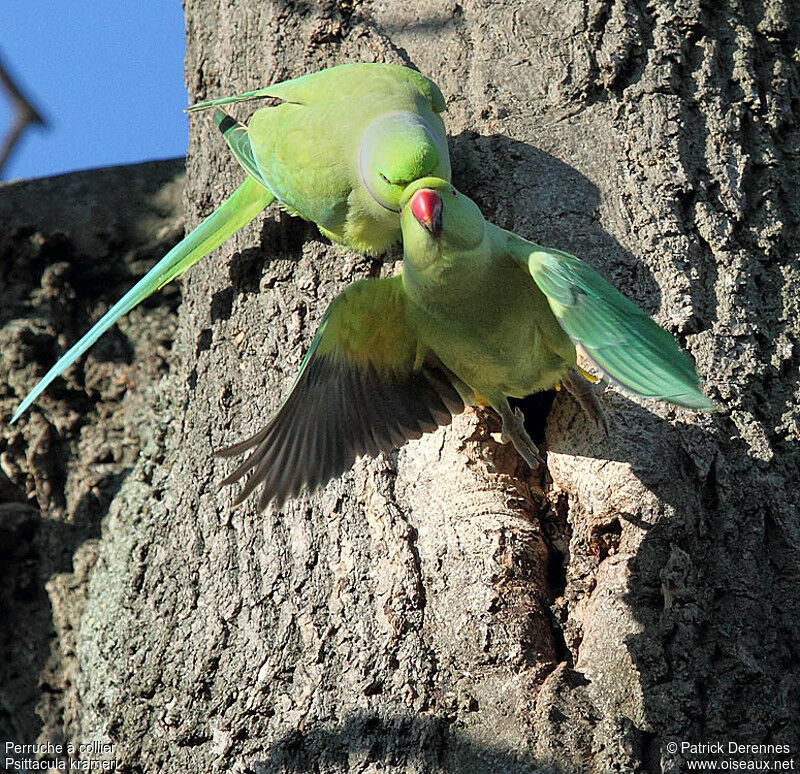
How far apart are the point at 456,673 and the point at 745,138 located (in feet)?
4.69

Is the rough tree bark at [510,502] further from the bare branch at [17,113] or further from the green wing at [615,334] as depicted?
the bare branch at [17,113]

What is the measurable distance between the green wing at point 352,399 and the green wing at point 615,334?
0.43 meters

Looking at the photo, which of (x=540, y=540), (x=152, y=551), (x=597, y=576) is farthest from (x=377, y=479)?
(x=152, y=551)

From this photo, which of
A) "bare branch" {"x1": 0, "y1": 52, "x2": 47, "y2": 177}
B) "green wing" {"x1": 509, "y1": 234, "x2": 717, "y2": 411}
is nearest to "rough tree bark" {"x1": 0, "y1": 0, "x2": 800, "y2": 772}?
"green wing" {"x1": 509, "y1": 234, "x2": 717, "y2": 411}

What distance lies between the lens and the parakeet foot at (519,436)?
6.72ft

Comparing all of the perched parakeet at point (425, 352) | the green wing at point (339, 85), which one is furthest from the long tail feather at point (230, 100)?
the perched parakeet at point (425, 352)

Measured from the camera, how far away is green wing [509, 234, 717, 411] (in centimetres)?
162

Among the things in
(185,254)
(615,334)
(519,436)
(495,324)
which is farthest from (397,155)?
(615,334)

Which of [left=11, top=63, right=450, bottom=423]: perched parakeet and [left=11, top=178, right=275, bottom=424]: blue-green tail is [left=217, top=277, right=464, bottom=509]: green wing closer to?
[left=11, top=63, right=450, bottom=423]: perched parakeet

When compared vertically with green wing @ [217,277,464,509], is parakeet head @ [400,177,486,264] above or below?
above

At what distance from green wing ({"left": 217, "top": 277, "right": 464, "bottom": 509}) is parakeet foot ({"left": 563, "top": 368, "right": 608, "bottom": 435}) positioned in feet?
1.00

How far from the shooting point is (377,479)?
6.83ft

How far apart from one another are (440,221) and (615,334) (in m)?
0.49

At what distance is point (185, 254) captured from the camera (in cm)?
272
